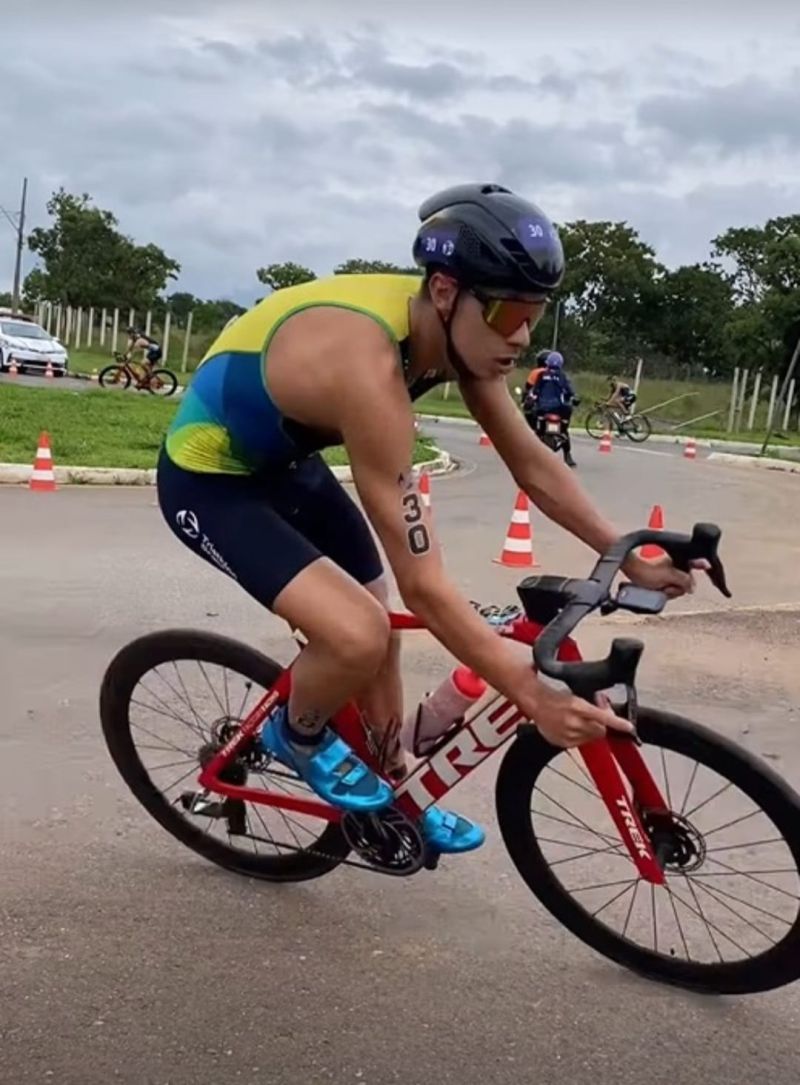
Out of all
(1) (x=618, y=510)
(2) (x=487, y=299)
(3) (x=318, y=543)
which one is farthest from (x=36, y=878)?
(1) (x=618, y=510)

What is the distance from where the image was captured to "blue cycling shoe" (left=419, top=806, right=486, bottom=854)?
10.4 feet

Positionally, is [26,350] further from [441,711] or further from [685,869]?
[685,869]

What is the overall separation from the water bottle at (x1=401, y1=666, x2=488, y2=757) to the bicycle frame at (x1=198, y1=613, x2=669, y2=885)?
27mm

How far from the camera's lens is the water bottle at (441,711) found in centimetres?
304

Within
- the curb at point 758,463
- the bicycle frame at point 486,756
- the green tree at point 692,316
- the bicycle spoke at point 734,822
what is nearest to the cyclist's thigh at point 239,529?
the bicycle frame at point 486,756

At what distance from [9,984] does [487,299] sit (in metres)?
2.01

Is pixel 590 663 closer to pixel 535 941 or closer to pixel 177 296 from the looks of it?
pixel 535 941

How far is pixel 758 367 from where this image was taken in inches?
1636

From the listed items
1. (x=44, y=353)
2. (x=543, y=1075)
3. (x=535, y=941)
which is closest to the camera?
(x=543, y=1075)

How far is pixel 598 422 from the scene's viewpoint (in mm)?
30203

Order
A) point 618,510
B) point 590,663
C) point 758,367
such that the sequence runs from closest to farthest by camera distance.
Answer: point 590,663 < point 618,510 < point 758,367

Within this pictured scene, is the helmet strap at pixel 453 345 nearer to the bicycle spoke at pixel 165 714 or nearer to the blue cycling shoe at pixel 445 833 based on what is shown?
the blue cycling shoe at pixel 445 833

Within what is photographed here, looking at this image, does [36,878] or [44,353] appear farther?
[44,353]

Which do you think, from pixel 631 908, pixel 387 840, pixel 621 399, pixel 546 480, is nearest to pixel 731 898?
pixel 631 908
